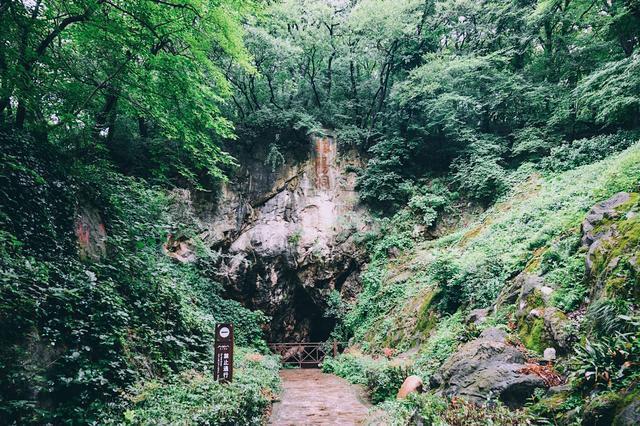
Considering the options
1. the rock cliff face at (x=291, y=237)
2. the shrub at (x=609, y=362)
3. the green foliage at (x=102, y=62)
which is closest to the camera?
the shrub at (x=609, y=362)

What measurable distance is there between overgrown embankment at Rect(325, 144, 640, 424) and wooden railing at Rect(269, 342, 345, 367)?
195cm

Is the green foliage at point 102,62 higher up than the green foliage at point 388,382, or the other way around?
the green foliage at point 102,62

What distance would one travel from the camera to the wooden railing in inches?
599

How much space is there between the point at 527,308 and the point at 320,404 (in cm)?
445

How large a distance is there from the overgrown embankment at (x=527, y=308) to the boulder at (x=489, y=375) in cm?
2

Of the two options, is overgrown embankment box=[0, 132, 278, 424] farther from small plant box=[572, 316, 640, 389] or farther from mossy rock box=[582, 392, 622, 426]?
small plant box=[572, 316, 640, 389]

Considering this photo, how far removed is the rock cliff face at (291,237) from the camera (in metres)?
16.4

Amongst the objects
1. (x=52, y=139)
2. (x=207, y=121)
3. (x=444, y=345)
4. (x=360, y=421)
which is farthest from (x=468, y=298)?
(x=52, y=139)

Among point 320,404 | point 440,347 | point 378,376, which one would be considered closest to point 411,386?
point 440,347

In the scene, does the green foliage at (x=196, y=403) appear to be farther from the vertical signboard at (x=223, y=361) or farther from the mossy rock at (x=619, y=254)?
the mossy rock at (x=619, y=254)

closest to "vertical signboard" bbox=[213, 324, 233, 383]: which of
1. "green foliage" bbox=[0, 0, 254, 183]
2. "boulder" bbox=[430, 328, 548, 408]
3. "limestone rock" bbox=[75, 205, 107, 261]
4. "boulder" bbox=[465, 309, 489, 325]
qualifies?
"limestone rock" bbox=[75, 205, 107, 261]

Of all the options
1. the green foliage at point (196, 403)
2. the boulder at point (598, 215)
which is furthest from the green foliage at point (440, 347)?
the green foliage at point (196, 403)

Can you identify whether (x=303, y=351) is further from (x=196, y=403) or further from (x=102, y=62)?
(x=102, y=62)

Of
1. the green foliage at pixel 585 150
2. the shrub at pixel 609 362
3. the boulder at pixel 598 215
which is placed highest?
the green foliage at pixel 585 150
